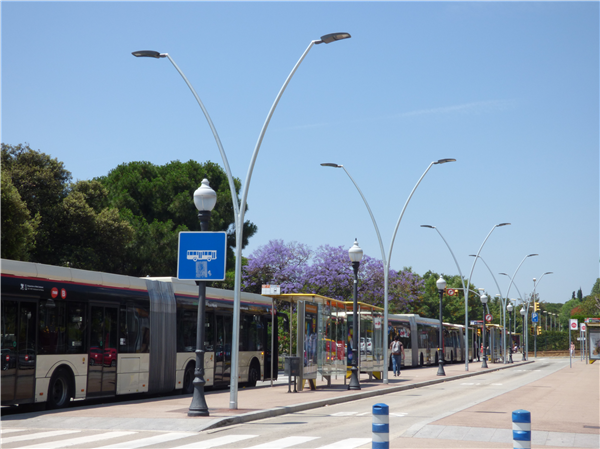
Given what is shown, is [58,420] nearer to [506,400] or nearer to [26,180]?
[506,400]

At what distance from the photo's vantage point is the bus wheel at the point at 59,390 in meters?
15.5

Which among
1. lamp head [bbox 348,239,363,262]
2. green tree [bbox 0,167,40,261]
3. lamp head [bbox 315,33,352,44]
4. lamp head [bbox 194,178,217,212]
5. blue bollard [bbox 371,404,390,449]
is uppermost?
lamp head [bbox 315,33,352,44]

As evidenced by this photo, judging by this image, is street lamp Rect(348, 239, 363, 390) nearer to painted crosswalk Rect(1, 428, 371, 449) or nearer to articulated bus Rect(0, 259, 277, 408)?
articulated bus Rect(0, 259, 277, 408)

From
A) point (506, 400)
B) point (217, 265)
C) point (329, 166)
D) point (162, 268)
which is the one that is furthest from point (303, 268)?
point (217, 265)

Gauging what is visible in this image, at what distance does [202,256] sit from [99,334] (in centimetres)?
392

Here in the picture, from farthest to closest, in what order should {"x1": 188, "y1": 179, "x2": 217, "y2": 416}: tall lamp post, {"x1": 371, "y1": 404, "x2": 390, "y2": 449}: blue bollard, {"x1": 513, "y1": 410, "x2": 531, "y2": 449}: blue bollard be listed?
{"x1": 188, "y1": 179, "x2": 217, "y2": 416}: tall lamp post < {"x1": 371, "y1": 404, "x2": 390, "y2": 449}: blue bollard < {"x1": 513, "y1": 410, "x2": 531, "y2": 449}: blue bollard

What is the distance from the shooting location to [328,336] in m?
23.7

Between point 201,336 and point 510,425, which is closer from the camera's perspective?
point 510,425

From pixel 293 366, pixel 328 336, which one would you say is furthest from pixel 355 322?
pixel 293 366

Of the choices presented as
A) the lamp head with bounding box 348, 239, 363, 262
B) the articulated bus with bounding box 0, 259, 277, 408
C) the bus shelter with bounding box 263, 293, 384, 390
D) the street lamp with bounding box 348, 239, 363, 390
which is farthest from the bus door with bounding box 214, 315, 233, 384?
the lamp head with bounding box 348, 239, 363, 262

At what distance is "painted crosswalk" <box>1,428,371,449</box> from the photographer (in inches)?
417

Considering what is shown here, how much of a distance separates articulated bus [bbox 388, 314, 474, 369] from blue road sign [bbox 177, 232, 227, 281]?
87.4ft

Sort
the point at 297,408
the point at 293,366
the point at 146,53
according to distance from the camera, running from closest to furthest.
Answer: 1. the point at 146,53
2. the point at 297,408
3. the point at 293,366

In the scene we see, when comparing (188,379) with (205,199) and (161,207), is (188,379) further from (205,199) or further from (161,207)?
(161,207)
